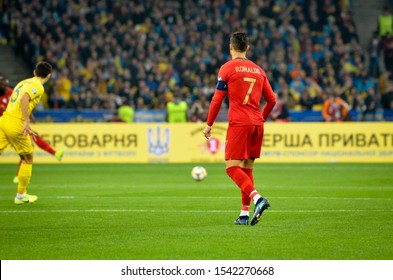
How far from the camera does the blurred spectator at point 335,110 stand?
98.1 ft

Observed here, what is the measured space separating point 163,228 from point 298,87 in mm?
22231

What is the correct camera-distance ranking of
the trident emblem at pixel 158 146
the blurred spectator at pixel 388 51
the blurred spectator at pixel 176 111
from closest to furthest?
the trident emblem at pixel 158 146 < the blurred spectator at pixel 176 111 < the blurred spectator at pixel 388 51

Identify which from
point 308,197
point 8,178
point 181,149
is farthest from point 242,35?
point 181,149

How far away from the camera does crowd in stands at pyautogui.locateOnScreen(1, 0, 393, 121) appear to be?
32.3m

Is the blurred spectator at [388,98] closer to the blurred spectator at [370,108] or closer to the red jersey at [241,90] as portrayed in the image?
the blurred spectator at [370,108]

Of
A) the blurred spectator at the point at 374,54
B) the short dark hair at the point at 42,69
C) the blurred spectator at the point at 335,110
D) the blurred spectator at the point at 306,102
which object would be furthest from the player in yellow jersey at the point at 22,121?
the blurred spectator at the point at 374,54

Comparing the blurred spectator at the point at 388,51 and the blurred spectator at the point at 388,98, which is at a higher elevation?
the blurred spectator at the point at 388,51

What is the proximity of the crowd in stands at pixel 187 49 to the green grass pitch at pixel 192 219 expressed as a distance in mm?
10846

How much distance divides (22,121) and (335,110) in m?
16.9

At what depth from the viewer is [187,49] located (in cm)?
3456

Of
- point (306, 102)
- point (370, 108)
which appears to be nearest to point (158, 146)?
point (306, 102)

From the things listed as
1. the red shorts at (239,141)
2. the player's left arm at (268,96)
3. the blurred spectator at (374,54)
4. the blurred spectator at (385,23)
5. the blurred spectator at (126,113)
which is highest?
the player's left arm at (268,96)

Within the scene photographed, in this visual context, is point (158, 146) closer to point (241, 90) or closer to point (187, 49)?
point (187, 49)

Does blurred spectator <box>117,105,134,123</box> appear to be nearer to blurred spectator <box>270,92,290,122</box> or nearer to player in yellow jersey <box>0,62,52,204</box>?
blurred spectator <box>270,92,290,122</box>
